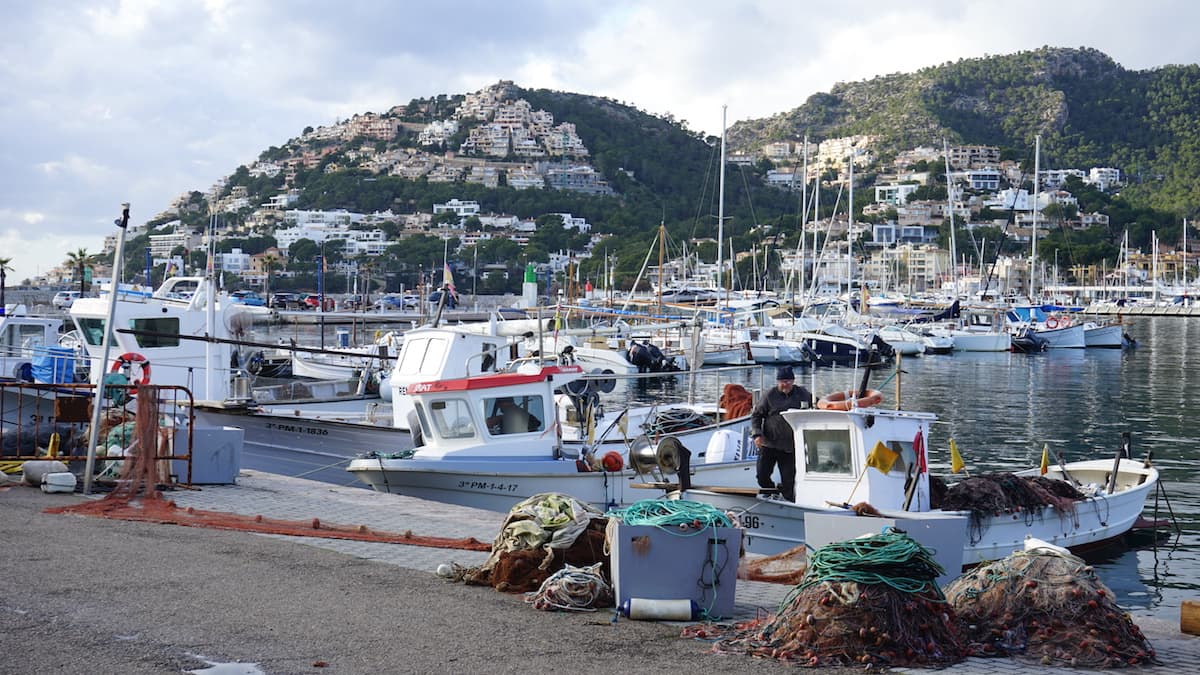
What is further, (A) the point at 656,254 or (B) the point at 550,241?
(B) the point at 550,241

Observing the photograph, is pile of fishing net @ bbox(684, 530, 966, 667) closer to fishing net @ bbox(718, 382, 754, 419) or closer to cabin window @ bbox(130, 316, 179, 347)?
fishing net @ bbox(718, 382, 754, 419)

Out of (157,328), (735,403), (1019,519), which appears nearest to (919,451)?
(1019,519)

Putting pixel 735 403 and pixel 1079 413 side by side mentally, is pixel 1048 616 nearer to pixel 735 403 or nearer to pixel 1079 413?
pixel 735 403

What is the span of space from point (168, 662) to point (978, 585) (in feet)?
16.3

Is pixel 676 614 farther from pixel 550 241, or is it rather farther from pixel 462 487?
pixel 550 241

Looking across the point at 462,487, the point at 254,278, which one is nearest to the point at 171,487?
the point at 462,487

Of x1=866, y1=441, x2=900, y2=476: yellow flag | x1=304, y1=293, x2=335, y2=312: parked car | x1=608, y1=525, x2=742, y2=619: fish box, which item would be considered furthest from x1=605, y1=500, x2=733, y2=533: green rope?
x1=304, y1=293, x2=335, y2=312: parked car

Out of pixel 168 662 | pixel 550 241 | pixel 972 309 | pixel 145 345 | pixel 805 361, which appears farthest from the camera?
pixel 550 241

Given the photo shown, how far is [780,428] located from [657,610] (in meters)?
5.15

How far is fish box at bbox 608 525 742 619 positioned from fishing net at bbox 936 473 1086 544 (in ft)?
20.3

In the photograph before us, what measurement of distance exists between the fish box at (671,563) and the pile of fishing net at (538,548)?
64 cm

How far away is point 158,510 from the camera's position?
11.9 metres

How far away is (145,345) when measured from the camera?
2338 centimetres

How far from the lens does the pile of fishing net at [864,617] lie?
7043 mm
